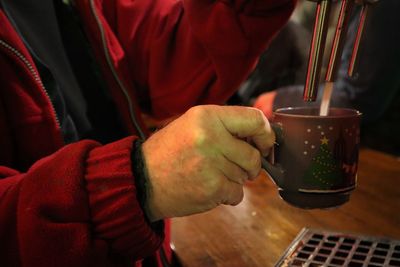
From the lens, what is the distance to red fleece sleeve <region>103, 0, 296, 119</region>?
78 cm

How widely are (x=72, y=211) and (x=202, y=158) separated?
141 millimetres

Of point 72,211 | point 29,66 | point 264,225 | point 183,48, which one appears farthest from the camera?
point 183,48

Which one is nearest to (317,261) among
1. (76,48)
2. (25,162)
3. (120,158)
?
(120,158)

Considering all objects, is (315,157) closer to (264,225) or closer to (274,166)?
(274,166)

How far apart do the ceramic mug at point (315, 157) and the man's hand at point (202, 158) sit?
1.8 inches

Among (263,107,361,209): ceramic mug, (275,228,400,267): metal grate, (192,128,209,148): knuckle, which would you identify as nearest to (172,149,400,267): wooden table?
(275,228,400,267): metal grate

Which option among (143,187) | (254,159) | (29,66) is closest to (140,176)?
(143,187)

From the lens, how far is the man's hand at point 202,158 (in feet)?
1.47

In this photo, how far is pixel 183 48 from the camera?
2.84 ft

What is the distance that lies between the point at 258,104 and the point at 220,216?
0.70 meters

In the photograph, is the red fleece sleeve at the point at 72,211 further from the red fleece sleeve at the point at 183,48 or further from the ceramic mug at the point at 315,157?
the red fleece sleeve at the point at 183,48

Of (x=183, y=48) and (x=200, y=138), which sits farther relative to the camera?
(x=183, y=48)

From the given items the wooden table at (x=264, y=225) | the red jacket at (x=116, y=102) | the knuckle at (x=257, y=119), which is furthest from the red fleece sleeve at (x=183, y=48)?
the knuckle at (x=257, y=119)

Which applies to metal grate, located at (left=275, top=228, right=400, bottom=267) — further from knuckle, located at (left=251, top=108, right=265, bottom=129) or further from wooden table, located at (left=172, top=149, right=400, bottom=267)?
knuckle, located at (left=251, top=108, right=265, bottom=129)
